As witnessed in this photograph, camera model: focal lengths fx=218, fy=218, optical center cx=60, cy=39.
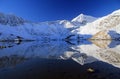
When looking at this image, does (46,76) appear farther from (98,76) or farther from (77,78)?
(98,76)

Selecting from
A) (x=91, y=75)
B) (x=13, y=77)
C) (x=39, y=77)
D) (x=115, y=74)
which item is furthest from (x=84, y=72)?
(x=13, y=77)

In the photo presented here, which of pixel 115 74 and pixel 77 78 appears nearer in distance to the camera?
pixel 77 78

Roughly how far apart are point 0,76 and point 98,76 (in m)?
13.9

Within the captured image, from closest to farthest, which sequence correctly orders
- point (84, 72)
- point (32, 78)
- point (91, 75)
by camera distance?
1. point (32, 78)
2. point (91, 75)
3. point (84, 72)

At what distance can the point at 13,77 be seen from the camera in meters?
30.4

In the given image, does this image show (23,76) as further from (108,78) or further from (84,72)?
(108,78)

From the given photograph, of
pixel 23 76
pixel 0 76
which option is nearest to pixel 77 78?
pixel 23 76

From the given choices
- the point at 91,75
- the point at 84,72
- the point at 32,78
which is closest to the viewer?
the point at 32,78

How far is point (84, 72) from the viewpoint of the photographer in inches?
1334

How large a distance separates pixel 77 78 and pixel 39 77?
5.26m

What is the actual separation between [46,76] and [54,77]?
134cm

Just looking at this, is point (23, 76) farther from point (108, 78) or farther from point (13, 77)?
point (108, 78)

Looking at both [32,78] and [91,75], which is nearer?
[32,78]

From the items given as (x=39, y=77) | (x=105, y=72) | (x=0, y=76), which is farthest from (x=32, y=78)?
(x=105, y=72)
